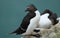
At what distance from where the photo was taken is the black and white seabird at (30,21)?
0.79 metres

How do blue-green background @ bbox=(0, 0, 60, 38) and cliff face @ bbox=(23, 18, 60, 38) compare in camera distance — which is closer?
cliff face @ bbox=(23, 18, 60, 38)

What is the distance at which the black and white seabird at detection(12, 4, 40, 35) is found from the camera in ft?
2.60

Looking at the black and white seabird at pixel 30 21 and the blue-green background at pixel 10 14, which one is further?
the blue-green background at pixel 10 14

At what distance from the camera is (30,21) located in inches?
31.9

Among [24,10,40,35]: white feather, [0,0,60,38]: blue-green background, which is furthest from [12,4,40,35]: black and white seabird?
[0,0,60,38]: blue-green background

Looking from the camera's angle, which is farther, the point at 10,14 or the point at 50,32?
the point at 10,14

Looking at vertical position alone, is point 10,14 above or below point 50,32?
above

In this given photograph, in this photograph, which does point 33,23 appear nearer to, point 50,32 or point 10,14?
point 50,32

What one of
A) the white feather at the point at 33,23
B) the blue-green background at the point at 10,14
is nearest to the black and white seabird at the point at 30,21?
the white feather at the point at 33,23

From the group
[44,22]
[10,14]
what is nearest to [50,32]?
[44,22]

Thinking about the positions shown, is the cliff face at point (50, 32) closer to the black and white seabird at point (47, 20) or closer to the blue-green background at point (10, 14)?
the black and white seabird at point (47, 20)

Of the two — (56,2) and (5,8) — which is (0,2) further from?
(56,2)

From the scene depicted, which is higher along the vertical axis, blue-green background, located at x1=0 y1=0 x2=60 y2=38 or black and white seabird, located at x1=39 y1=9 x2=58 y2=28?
blue-green background, located at x1=0 y1=0 x2=60 y2=38

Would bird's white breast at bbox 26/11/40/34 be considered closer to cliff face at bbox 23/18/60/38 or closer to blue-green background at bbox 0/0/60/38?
cliff face at bbox 23/18/60/38
